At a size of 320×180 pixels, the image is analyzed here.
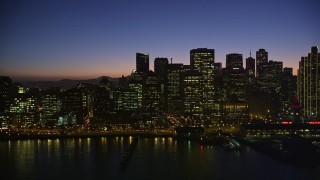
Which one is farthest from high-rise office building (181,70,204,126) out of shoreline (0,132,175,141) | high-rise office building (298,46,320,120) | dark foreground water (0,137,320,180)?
dark foreground water (0,137,320,180)

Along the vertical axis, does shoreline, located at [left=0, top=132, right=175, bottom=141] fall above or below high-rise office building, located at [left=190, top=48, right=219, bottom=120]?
below

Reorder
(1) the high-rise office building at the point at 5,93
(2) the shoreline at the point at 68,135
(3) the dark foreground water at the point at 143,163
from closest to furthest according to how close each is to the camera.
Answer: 1. (3) the dark foreground water at the point at 143,163
2. (2) the shoreline at the point at 68,135
3. (1) the high-rise office building at the point at 5,93

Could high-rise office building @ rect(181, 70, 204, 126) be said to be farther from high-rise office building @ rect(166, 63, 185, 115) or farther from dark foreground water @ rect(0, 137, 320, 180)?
dark foreground water @ rect(0, 137, 320, 180)

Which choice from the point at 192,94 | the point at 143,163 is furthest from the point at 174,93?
the point at 143,163

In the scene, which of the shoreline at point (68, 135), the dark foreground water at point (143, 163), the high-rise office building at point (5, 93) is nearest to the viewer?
the dark foreground water at point (143, 163)

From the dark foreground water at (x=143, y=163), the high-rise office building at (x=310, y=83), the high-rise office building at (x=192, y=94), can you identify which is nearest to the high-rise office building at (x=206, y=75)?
the high-rise office building at (x=192, y=94)

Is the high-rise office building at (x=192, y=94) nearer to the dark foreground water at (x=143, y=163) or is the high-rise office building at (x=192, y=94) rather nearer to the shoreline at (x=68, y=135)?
the shoreline at (x=68, y=135)
